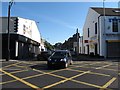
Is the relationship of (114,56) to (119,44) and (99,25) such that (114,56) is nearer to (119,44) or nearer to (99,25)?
(119,44)

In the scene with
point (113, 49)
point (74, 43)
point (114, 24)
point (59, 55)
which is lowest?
point (59, 55)

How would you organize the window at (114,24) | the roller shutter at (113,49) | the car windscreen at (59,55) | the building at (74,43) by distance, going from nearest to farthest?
the car windscreen at (59,55) → the roller shutter at (113,49) → the window at (114,24) → the building at (74,43)

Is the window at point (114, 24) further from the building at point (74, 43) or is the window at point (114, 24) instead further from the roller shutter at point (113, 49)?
the building at point (74, 43)

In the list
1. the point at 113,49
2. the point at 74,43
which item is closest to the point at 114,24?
the point at 113,49

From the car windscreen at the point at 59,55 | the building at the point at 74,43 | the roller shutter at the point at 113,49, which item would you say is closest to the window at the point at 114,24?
the roller shutter at the point at 113,49

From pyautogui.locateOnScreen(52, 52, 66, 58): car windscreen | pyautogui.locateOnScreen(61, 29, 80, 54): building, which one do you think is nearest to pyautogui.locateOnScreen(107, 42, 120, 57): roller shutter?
pyautogui.locateOnScreen(61, 29, 80, 54): building

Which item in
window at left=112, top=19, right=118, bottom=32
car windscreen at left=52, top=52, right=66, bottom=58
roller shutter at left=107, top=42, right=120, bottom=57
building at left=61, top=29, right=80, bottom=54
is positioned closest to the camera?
car windscreen at left=52, top=52, right=66, bottom=58

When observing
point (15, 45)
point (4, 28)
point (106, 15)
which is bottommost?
point (15, 45)

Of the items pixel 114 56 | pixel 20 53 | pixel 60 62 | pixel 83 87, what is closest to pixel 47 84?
pixel 83 87

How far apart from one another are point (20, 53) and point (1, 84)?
27.5 m

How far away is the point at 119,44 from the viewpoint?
4412 cm

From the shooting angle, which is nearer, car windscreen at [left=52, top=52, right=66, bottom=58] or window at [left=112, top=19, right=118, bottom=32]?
car windscreen at [left=52, top=52, right=66, bottom=58]

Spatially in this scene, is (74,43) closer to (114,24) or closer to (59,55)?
Result: (114,24)

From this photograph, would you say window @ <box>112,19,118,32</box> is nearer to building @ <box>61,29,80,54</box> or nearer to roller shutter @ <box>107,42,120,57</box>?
roller shutter @ <box>107,42,120,57</box>
